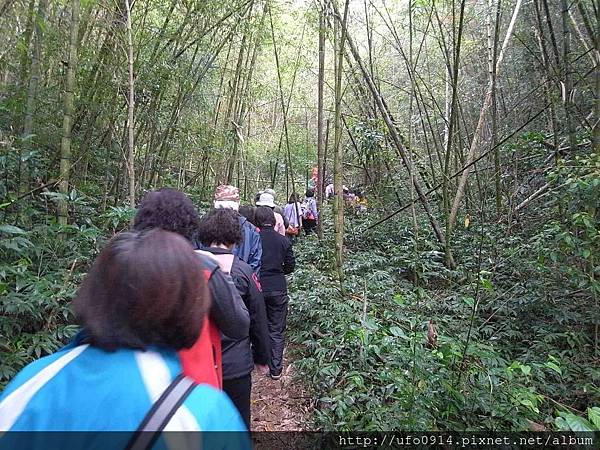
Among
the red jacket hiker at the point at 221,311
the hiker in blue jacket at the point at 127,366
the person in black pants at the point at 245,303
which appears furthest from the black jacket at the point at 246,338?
the hiker in blue jacket at the point at 127,366

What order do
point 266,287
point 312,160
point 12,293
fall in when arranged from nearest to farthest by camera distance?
point 12,293
point 266,287
point 312,160

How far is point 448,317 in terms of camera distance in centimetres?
366

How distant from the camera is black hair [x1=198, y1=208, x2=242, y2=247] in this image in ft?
5.96

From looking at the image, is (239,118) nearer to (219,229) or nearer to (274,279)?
(274,279)

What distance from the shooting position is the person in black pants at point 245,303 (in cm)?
168

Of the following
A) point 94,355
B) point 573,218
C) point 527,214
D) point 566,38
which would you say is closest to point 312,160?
point 527,214

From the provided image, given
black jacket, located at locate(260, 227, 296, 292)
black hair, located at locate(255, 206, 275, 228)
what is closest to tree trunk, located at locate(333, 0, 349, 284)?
black jacket, located at locate(260, 227, 296, 292)

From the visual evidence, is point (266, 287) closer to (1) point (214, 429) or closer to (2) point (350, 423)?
(2) point (350, 423)

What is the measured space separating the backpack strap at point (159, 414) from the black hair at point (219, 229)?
119 centimetres

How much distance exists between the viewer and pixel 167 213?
142 centimetres

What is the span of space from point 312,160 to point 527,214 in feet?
24.5

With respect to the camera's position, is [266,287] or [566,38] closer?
[266,287]

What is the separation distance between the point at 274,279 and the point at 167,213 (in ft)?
5.95

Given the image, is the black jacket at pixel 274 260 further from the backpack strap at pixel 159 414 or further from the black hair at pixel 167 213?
the backpack strap at pixel 159 414
